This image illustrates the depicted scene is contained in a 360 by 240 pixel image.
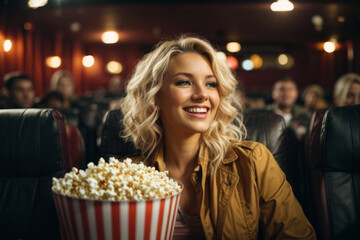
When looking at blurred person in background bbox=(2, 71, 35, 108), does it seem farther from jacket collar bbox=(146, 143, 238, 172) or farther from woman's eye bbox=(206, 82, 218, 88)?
woman's eye bbox=(206, 82, 218, 88)

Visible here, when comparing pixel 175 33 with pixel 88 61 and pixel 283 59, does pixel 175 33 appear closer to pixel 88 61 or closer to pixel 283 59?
pixel 88 61

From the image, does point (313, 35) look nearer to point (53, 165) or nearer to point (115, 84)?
point (115, 84)

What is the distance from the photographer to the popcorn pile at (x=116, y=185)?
35.1 inches

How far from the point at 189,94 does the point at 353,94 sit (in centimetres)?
302

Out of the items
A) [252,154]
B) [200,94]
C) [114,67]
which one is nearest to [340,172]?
[252,154]

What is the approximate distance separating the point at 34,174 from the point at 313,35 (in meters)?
12.5

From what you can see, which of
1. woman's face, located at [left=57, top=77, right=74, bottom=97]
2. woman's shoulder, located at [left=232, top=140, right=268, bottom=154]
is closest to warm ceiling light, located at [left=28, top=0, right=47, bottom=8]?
woman's face, located at [left=57, top=77, right=74, bottom=97]

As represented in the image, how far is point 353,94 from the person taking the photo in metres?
3.88

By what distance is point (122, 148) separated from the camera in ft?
5.93

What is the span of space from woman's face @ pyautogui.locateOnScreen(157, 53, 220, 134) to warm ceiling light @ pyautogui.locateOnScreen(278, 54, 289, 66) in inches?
557

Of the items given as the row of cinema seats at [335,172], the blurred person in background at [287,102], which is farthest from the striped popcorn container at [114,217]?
the blurred person in background at [287,102]

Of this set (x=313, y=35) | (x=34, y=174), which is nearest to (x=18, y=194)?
(x=34, y=174)

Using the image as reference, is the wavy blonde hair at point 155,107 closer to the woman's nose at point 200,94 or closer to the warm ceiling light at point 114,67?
the woman's nose at point 200,94

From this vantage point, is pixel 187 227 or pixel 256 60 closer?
pixel 187 227
